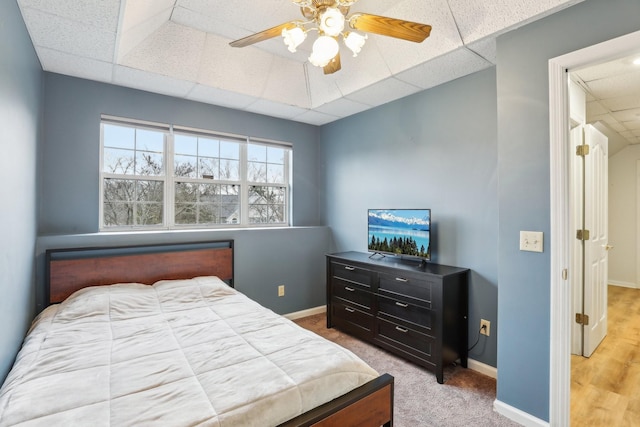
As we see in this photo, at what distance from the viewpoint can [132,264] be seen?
2.88 meters

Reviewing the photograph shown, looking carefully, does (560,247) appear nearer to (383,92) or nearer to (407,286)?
(407,286)

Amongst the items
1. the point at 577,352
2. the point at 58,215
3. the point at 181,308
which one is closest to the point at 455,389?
the point at 577,352

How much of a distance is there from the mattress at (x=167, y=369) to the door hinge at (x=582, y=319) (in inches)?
96.2

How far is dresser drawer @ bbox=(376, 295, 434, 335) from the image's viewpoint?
258cm

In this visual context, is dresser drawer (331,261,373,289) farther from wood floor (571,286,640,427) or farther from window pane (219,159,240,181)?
wood floor (571,286,640,427)

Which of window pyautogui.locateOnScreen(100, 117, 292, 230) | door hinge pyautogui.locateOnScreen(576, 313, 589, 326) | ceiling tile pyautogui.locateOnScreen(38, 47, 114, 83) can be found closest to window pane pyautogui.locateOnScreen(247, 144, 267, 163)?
window pyautogui.locateOnScreen(100, 117, 292, 230)

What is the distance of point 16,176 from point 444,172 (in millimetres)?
3164

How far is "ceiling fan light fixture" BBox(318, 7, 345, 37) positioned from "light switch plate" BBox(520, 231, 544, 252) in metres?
1.66

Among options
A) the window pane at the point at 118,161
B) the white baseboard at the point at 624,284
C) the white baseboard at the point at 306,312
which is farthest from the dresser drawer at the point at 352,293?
the white baseboard at the point at 624,284

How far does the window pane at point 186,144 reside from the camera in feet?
11.1

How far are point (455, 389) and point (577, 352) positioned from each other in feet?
4.74

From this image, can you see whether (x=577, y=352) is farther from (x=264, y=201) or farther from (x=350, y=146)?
(x=264, y=201)

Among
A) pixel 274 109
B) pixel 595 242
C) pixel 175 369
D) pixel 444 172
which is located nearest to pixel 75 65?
pixel 274 109

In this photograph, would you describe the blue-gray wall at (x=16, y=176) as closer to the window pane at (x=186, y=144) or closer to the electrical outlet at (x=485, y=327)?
the window pane at (x=186, y=144)
